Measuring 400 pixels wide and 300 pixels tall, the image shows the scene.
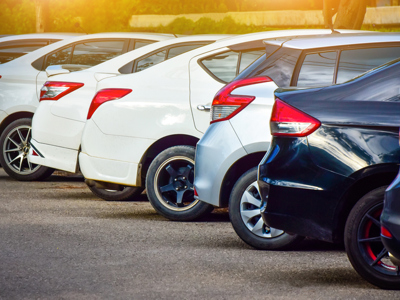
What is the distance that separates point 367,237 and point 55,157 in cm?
469

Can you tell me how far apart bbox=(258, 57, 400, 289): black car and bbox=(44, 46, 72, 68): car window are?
6.13 m

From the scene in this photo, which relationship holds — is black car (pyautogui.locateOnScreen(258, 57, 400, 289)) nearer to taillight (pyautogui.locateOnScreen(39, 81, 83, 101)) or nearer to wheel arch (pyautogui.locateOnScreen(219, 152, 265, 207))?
wheel arch (pyautogui.locateOnScreen(219, 152, 265, 207))

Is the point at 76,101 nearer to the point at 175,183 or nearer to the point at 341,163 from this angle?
the point at 175,183

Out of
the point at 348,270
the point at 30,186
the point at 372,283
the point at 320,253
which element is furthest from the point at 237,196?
the point at 30,186

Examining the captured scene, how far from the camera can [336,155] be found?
515 centimetres

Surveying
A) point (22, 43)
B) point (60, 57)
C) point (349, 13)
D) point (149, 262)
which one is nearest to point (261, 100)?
point (149, 262)

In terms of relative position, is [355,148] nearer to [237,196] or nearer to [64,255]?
[237,196]

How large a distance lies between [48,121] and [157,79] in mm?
1861

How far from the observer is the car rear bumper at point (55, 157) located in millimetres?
8836

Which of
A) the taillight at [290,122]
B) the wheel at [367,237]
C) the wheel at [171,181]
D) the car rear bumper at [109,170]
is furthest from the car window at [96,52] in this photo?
the wheel at [367,237]

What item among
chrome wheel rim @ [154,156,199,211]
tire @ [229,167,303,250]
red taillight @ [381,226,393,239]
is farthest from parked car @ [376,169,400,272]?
chrome wheel rim @ [154,156,199,211]

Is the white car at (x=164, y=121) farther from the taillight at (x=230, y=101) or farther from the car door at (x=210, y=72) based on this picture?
the taillight at (x=230, y=101)

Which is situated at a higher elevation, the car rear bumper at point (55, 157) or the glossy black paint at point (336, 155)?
the glossy black paint at point (336, 155)

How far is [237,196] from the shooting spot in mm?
6445
